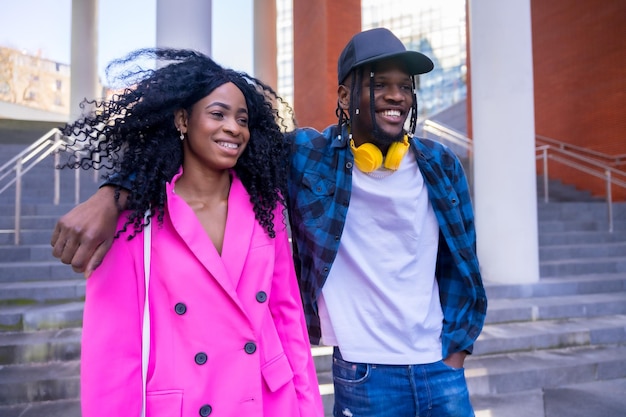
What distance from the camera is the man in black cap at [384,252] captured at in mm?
1683

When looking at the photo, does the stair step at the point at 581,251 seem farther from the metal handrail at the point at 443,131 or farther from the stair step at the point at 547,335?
the metal handrail at the point at 443,131

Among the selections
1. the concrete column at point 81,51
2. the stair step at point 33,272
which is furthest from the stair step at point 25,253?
the concrete column at point 81,51

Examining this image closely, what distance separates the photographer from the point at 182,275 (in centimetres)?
136

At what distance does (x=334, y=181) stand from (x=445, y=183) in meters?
0.47

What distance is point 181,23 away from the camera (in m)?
4.96

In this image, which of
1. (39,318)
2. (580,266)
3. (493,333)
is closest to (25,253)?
(39,318)

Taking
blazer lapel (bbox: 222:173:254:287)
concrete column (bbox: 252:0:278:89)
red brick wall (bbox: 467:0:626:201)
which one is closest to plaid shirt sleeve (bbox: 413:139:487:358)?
blazer lapel (bbox: 222:173:254:287)

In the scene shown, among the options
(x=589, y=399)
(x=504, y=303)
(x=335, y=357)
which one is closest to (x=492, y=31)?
(x=504, y=303)

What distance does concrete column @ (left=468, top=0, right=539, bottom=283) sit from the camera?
5.57 m

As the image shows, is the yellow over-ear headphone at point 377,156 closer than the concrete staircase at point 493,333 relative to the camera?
Yes

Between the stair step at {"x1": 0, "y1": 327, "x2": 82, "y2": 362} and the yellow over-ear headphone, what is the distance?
3245mm

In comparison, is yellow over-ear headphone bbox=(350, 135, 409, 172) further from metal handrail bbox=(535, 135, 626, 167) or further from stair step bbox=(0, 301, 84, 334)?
metal handrail bbox=(535, 135, 626, 167)

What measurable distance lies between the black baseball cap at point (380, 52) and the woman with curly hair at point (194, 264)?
427 mm

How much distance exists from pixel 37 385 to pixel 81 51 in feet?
→ 38.5
